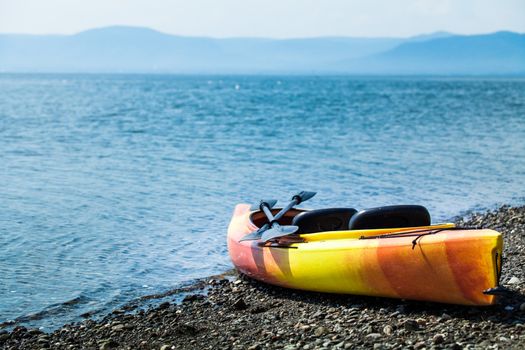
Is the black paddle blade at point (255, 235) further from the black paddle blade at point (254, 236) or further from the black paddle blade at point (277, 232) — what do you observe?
the black paddle blade at point (277, 232)

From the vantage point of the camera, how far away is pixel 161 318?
25.5 ft

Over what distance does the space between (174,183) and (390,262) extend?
1048 centimetres

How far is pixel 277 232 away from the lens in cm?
860

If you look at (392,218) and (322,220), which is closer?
(392,218)

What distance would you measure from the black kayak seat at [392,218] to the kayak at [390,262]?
59 mm

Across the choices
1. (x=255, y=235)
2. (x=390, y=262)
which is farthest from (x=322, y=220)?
(x=390, y=262)

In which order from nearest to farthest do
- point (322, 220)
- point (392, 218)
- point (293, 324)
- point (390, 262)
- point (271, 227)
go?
point (293, 324)
point (390, 262)
point (392, 218)
point (322, 220)
point (271, 227)

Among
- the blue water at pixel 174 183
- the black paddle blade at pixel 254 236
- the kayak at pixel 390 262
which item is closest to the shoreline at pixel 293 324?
the kayak at pixel 390 262

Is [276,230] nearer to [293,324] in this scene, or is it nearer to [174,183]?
[293,324]

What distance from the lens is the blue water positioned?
32.2 feet

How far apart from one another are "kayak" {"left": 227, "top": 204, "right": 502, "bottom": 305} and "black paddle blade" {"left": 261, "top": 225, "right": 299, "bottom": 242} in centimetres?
9

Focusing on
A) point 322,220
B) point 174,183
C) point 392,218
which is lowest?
point 174,183

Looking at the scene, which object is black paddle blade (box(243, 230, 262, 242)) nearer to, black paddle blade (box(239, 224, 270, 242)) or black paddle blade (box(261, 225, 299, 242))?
black paddle blade (box(239, 224, 270, 242))

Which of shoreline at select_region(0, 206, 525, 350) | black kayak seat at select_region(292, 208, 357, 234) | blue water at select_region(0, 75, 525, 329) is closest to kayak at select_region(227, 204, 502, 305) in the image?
black kayak seat at select_region(292, 208, 357, 234)
